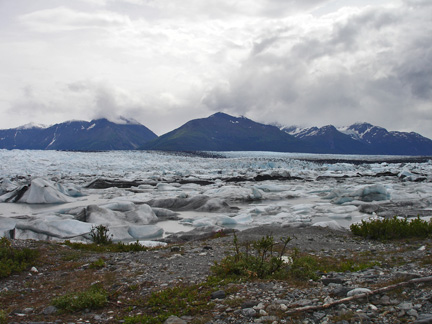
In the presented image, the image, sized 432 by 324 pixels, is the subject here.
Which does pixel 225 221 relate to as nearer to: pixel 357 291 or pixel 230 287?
pixel 230 287

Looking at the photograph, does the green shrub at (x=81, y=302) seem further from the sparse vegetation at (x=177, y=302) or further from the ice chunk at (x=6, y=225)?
the ice chunk at (x=6, y=225)

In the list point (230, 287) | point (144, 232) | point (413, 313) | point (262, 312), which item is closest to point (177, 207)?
point (144, 232)

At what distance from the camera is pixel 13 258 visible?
19.1ft

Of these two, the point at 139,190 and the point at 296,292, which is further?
the point at 139,190

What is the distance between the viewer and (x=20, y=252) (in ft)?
19.4

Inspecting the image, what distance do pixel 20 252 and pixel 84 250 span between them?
146 centimetres

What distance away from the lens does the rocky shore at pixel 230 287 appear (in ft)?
10.7

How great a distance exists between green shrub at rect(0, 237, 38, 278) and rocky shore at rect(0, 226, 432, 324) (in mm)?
129

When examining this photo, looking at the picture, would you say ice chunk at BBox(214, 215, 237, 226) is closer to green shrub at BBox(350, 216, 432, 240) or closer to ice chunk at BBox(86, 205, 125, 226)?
ice chunk at BBox(86, 205, 125, 226)

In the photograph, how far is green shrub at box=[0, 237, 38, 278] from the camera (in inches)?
209

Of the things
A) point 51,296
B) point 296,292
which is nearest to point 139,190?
point 51,296

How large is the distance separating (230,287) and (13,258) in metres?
3.94

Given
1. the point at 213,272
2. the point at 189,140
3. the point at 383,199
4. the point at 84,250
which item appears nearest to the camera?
the point at 213,272

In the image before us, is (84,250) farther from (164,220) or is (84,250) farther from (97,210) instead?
(164,220)
